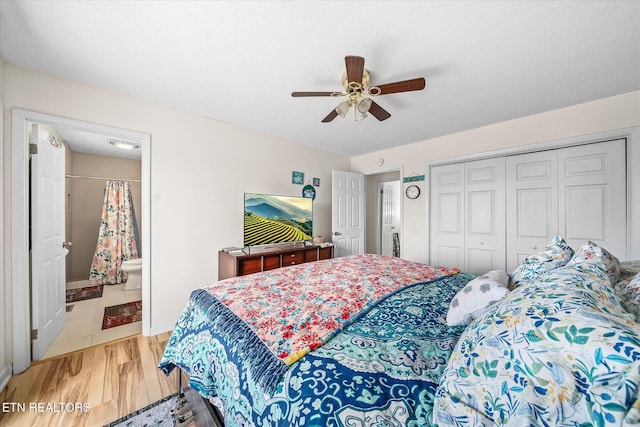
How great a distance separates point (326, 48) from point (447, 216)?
2944 mm

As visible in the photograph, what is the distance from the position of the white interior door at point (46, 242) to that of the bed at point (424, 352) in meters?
1.58

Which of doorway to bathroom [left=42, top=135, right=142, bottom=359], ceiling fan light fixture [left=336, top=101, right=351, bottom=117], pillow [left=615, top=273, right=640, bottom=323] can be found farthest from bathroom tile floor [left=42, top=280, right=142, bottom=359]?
pillow [left=615, top=273, right=640, bottom=323]

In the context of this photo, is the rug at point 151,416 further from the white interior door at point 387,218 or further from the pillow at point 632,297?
the white interior door at point 387,218

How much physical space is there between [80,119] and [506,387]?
10.8 ft

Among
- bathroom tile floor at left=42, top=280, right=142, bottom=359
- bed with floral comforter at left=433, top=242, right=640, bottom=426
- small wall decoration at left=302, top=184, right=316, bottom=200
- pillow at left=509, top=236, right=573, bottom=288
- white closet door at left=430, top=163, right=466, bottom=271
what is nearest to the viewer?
bed with floral comforter at left=433, top=242, right=640, bottom=426

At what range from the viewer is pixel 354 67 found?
1.56 metres

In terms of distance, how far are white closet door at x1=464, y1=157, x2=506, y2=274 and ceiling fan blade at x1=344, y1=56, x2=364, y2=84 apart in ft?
8.40

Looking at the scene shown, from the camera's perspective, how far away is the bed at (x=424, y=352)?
18.8 inches

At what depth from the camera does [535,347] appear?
533 millimetres

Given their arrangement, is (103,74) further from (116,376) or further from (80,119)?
(116,376)

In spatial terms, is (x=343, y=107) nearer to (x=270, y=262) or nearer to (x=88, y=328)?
(x=270, y=262)

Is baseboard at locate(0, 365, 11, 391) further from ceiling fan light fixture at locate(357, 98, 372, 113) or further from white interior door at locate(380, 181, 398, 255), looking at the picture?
white interior door at locate(380, 181, 398, 255)

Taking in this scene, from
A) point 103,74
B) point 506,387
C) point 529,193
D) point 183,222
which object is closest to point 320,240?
point 183,222

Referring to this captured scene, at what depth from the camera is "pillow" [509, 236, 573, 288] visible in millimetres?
1139
